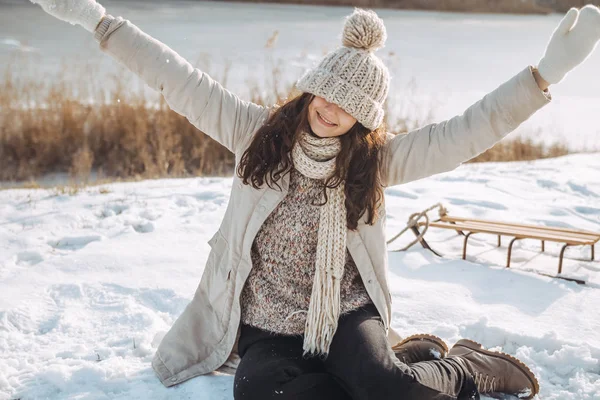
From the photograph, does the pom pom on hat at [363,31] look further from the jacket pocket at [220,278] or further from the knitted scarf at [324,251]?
the jacket pocket at [220,278]

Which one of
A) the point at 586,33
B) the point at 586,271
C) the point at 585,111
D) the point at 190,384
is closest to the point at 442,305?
the point at 586,271

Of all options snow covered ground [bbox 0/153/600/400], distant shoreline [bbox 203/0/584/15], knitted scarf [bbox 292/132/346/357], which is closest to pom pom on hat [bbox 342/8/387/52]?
knitted scarf [bbox 292/132/346/357]

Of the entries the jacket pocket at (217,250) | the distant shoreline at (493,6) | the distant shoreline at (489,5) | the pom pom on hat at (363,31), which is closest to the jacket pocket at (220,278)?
the jacket pocket at (217,250)

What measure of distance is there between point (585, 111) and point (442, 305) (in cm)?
633

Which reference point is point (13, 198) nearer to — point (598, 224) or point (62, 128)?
point (62, 128)

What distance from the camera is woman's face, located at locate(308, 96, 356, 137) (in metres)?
2.06

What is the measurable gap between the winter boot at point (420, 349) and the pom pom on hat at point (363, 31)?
3.59 ft

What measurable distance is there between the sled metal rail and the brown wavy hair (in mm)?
1430

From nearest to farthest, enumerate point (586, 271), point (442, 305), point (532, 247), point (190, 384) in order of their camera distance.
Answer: point (190, 384) → point (442, 305) → point (586, 271) → point (532, 247)

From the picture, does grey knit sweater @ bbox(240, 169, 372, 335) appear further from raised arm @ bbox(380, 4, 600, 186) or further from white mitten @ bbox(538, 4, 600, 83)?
white mitten @ bbox(538, 4, 600, 83)

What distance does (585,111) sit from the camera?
824 centimetres

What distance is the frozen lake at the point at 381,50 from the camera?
25.5 ft

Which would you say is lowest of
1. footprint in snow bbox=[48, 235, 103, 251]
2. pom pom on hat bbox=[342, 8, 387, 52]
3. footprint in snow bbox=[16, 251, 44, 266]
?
footprint in snow bbox=[16, 251, 44, 266]

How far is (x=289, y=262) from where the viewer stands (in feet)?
7.14
